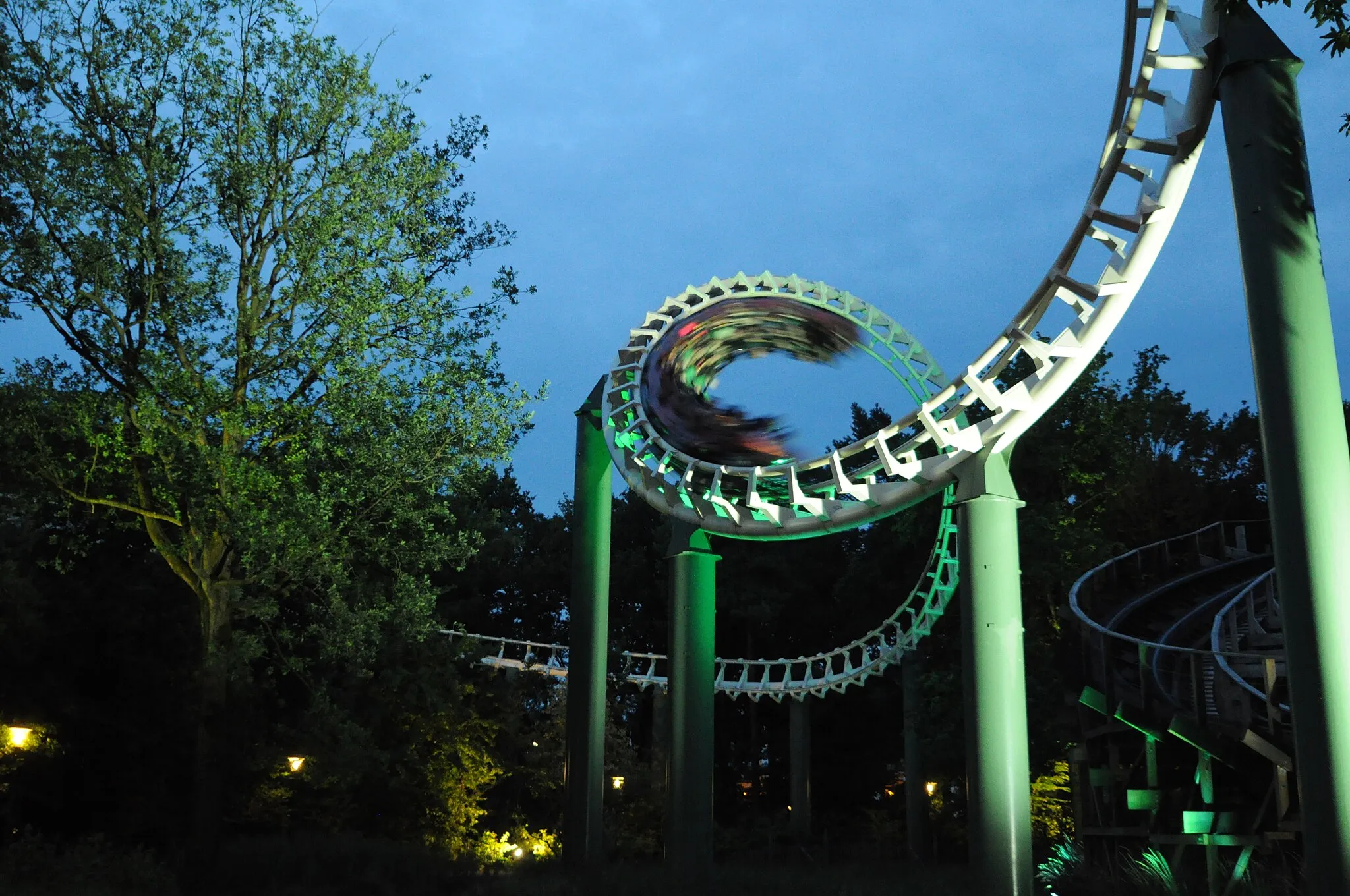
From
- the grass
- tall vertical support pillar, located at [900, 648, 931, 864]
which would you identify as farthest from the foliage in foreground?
tall vertical support pillar, located at [900, 648, 931, 864]

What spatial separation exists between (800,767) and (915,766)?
16.6 ft

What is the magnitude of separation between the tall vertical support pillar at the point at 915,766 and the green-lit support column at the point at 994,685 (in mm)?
17757

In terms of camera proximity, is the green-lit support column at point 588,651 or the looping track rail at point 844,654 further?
the looping track rail at point 844,654

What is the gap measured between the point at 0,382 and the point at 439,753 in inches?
599

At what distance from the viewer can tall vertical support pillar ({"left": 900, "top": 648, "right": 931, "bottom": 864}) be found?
100 feet

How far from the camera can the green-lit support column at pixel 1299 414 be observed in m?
7.62

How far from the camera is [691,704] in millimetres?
18484

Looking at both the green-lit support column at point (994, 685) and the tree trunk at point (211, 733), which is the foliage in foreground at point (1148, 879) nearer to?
the green-lit support column at point (994, 685)

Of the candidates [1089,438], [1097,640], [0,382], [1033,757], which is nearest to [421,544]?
[0,382]

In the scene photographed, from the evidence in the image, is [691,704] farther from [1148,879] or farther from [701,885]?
[1148,879]

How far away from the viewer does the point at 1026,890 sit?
12.0 meters

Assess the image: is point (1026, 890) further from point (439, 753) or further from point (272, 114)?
point (439, 753)

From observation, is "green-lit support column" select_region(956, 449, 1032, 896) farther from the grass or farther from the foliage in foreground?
the grass

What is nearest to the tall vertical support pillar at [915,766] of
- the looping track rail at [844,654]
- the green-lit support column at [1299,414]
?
the looping track rail at [844,654]
